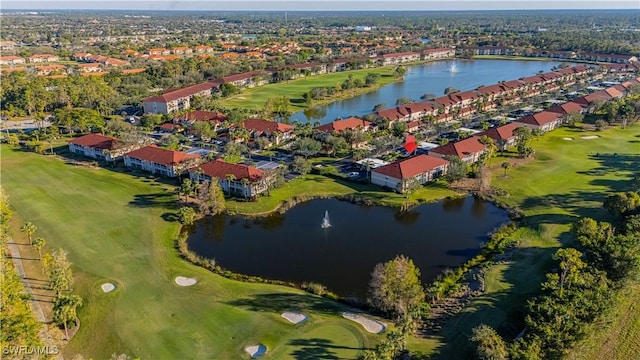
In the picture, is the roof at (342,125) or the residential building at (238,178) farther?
the roof at (342,125)

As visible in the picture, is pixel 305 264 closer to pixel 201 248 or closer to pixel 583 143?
pixel 201 248

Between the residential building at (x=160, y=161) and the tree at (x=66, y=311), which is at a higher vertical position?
the residential building at (x=160, y=161)

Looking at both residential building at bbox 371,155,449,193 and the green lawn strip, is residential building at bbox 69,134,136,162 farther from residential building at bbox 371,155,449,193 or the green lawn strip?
the green lawn strip

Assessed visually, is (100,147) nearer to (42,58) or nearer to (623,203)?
(623,203)

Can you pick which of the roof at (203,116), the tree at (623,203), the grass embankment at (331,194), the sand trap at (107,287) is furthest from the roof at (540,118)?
the sand trap at (107,287)

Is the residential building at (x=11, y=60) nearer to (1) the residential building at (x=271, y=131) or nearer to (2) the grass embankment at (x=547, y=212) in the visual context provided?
(1) the residential building at (x=271, y=131)

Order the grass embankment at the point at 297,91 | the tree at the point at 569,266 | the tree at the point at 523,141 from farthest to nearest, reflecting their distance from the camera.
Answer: the grass embankment at the point at 297,91 < the tree at the point at 523,141 < the tree at the point at 569,266

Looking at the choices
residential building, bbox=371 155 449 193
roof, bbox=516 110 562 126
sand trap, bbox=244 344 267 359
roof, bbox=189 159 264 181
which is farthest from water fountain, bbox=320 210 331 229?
roof, bbox=516 110 562 126
